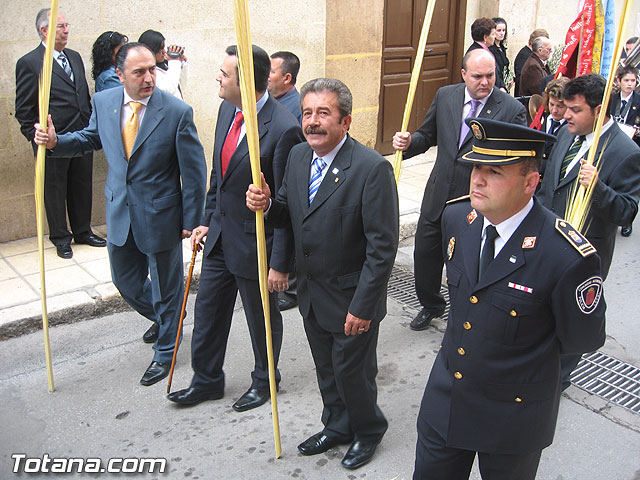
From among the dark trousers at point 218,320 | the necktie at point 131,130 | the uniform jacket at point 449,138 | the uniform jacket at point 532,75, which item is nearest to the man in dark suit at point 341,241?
the dark trousers at point 218,320

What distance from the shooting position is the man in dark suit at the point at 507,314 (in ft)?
7.80

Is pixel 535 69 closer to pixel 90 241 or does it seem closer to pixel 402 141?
pixel 402 141

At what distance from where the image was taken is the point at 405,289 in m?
6.10

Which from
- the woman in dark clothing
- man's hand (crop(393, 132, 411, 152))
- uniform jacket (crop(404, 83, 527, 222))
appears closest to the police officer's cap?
man's hand (crop(393, 132, 411, 152))

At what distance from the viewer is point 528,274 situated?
2.40 metres

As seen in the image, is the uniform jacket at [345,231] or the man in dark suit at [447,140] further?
the man in dark suit at [447,140]

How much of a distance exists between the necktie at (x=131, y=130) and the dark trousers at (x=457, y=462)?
259 centimetres

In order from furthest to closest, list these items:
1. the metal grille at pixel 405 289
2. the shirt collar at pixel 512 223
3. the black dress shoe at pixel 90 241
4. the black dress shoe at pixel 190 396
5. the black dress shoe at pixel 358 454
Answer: the black dress shoe at pixel 90 241
the metal grille at pixel 405 289
the black dress shoe at pixel 190 396
the black dress shoe at pixel 358 454
the shirt collar at pixel 512 223

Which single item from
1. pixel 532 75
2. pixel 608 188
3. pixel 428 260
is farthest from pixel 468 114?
pixel 532 75

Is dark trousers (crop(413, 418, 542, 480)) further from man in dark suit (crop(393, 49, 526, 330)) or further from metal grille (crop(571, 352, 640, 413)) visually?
man in dark suit (crop(393, 49, 526, 330))

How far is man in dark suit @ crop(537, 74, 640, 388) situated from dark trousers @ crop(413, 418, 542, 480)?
5.61 feet

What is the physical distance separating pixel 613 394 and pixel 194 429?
261 centimetres

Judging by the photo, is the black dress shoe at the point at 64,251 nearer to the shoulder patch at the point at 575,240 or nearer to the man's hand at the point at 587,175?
the man's hand at the point at 587,175

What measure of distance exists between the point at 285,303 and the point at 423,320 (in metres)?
1.12
